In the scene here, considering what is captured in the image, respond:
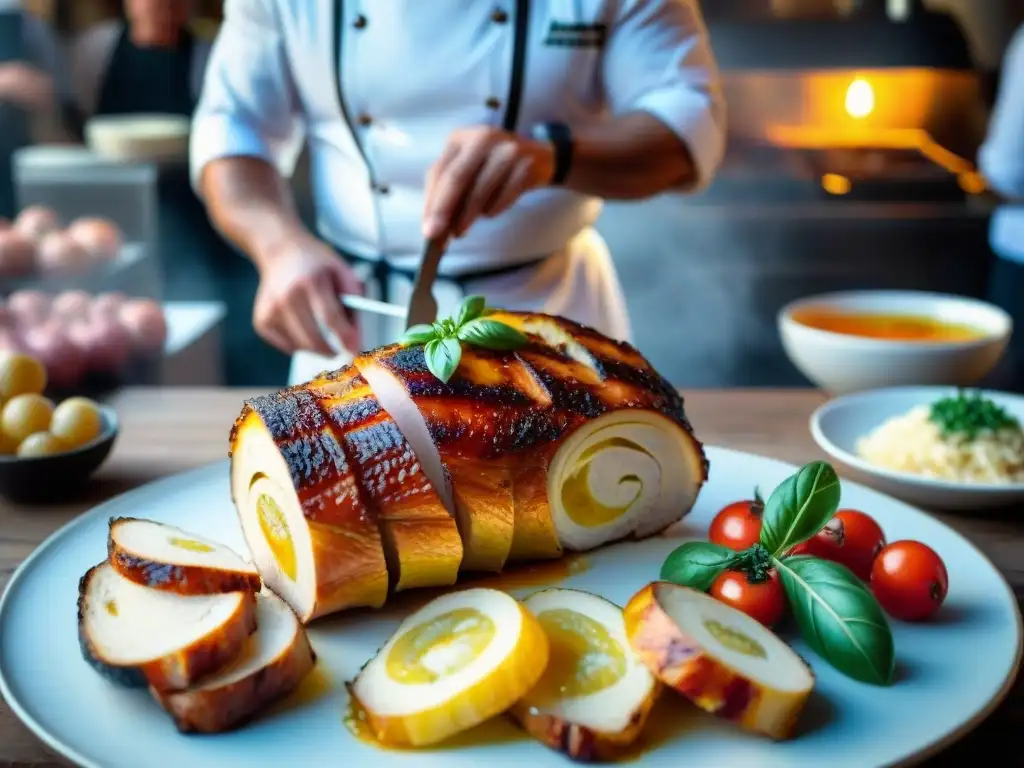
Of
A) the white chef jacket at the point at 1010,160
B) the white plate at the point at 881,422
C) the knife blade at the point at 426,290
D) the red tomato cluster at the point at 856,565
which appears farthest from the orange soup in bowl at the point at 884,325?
the white chef jacket at the point at 1010,160

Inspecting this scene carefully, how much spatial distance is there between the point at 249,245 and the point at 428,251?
0.60 m

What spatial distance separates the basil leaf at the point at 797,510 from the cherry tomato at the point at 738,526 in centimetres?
13

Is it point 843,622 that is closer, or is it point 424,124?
point 843,622

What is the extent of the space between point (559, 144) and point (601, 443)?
0.79 metres

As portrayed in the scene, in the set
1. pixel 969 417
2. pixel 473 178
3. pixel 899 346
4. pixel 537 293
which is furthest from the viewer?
pixel 537 293

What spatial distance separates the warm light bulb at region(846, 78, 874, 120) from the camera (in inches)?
210

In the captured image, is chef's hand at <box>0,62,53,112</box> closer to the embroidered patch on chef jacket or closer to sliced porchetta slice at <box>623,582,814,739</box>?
the embroidered patch on chef jacket

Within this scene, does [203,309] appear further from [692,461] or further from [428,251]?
[692,461]

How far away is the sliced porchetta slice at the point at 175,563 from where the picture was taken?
1.03m

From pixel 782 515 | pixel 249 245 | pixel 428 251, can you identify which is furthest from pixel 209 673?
pixel 249 245

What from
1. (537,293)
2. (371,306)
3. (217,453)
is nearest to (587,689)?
(371,306)

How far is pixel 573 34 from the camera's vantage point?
2.08m

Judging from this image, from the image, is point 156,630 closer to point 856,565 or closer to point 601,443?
point 601,443

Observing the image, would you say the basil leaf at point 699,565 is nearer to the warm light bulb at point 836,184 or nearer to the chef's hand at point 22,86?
the warm light bulb at point 836,184
